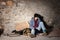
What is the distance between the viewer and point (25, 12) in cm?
346

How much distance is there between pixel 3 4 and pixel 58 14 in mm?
1024

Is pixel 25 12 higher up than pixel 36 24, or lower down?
higher up

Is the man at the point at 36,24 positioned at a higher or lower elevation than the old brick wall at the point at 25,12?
lower

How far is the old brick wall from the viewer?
3414 mm

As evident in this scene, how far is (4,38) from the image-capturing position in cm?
327

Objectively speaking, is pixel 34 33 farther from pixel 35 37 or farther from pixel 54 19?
pixel 54 19

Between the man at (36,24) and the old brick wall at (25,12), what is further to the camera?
the old brick wall at (25,12)

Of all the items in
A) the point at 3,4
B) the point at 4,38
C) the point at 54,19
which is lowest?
the point at 4,38

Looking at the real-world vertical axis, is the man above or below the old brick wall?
below

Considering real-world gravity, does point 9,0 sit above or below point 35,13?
above

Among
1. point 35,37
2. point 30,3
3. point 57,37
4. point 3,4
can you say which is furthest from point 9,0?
point 57,37

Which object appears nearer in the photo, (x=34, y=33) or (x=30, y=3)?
(x=34, y=33)

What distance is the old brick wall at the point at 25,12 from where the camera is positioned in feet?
11.2

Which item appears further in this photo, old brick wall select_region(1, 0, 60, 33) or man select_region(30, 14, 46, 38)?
old brick wall select_region(1, 0, 60, 33)
